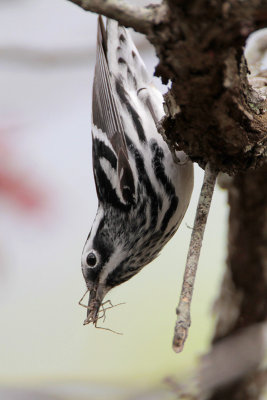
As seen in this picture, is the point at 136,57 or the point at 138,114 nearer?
the point at 138,114

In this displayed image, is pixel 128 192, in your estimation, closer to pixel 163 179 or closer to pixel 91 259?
pixel 163 179

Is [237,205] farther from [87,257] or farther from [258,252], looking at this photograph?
[87,257]

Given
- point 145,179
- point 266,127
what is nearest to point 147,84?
point 145,179

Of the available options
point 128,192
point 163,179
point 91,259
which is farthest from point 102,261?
point 163,179

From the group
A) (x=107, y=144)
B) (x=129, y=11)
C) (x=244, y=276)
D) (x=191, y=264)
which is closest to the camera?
(x=129, y=11)

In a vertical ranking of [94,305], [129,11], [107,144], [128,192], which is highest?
[107,144]

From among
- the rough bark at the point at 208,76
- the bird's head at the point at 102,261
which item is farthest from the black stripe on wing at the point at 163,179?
the rough bark at the point at 208,76
